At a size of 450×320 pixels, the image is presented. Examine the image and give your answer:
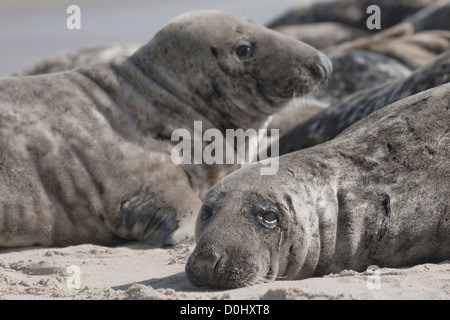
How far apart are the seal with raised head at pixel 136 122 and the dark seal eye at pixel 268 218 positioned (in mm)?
1810

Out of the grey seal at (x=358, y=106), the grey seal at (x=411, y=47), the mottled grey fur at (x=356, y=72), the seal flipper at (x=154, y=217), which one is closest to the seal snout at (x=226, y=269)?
the seal flipper at (x=154, y=217)

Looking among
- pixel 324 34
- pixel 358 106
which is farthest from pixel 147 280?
pixel 324 34

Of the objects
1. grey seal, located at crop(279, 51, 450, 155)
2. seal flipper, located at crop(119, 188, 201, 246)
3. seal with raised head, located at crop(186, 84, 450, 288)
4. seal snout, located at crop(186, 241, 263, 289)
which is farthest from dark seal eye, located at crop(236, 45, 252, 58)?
seal snout, located at crop(186, 241, 263, 289)

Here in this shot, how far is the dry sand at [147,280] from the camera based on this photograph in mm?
4289

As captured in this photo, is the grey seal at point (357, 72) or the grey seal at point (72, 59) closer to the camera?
the grey seal at point (357, 72)

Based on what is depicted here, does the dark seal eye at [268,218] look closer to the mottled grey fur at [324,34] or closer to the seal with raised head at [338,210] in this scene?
the seal with raised head at [338,210]

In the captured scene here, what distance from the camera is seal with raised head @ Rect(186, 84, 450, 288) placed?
15.4 feet

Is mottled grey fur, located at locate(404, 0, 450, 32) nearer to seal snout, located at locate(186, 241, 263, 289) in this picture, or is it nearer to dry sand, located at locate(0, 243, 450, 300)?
dry sand, located at locate(0, 243, 450, 300)

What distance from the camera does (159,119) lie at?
7.48 m

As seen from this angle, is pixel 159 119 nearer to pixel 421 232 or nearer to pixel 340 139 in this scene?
pixel 340 139

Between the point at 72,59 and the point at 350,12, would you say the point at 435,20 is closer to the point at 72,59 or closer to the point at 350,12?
the point at 350,12

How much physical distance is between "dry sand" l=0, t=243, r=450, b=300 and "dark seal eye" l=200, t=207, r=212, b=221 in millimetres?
335

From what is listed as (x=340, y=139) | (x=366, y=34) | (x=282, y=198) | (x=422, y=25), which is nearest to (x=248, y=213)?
(x=282, y=198)
